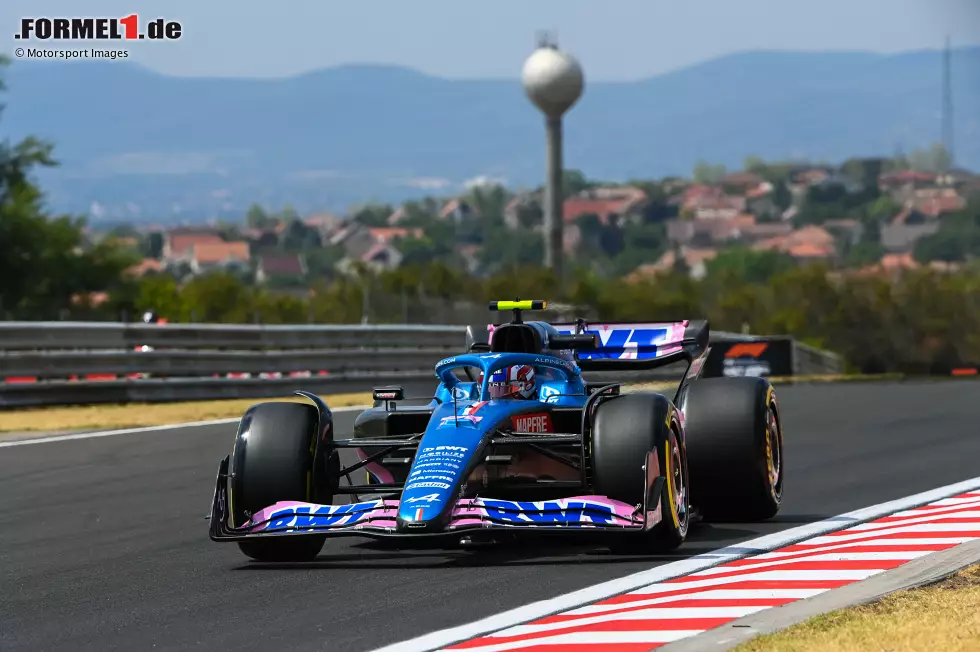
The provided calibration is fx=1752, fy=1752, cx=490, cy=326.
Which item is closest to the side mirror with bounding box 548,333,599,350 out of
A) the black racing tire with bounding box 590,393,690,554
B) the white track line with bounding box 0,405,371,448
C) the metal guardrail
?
the black racing tire with bounding box 590,393,690,554

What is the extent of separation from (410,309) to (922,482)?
19801 mm

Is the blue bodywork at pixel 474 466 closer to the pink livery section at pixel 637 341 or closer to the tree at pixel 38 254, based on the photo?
the pink livery section at pixel 637 341

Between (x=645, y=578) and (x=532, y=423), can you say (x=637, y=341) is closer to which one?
(x=532, y=423)

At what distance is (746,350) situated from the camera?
103 ft

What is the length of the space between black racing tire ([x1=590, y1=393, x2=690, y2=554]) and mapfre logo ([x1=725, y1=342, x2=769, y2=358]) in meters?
22.1

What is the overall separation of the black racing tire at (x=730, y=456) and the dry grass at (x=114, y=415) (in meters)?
8.55

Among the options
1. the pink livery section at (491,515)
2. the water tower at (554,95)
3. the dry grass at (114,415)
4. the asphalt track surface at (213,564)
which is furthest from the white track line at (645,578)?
the water tower at (554,95)

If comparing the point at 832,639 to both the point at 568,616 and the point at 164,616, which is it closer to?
the point at 568,616

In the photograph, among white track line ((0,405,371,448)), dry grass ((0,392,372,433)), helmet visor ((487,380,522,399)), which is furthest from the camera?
dry grass ((0,392,372,433))

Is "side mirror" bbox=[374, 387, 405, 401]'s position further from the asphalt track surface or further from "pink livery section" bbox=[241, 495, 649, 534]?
"pink livery section" bbox=[241, 495, 649, 534]

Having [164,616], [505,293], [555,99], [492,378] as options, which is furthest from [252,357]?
[555,99]

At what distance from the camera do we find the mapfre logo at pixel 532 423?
942 cm

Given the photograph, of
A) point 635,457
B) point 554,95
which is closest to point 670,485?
point 635,457

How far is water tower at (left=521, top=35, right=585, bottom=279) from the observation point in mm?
101812
